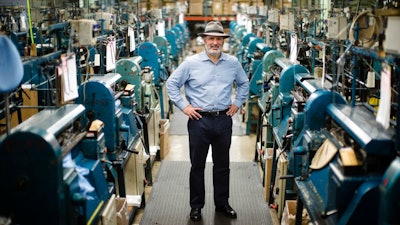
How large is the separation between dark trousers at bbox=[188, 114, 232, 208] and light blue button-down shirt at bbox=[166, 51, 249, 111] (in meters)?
0.15

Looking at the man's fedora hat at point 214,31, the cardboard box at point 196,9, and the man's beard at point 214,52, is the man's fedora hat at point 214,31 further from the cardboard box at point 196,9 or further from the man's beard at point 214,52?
the cardboard box at point 196,9

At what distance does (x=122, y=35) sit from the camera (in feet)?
21.7

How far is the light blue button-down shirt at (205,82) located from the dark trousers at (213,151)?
0.15 metres

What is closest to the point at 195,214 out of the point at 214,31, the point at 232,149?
the point at 214,31

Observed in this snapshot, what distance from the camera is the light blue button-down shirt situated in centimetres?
428

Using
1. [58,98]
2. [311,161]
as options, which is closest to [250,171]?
[311,161]

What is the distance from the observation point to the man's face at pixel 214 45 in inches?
168

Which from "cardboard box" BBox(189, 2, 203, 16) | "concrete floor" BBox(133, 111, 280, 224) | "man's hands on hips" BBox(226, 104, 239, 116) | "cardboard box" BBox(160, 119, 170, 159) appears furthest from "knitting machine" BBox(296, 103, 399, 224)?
"cardboard box" BBox(189, 2, 203, 16)

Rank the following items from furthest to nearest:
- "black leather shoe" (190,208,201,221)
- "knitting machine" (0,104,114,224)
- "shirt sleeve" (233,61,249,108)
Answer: "black leather shoe" (190,208,201,221) < "shirt sleeve" (233,61,249,108) < "knitting machine" (0,104,114,224)

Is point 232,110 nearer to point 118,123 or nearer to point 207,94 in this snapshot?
point 207,94

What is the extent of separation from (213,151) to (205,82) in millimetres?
672

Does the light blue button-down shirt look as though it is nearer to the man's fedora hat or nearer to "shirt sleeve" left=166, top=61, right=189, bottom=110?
"shirt sleeve" left=166, top=61, right=189, bottom=110

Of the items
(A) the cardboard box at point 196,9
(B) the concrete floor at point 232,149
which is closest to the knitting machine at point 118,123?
(B) the concrete floor at point 232,149

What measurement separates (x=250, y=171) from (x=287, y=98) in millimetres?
1736
